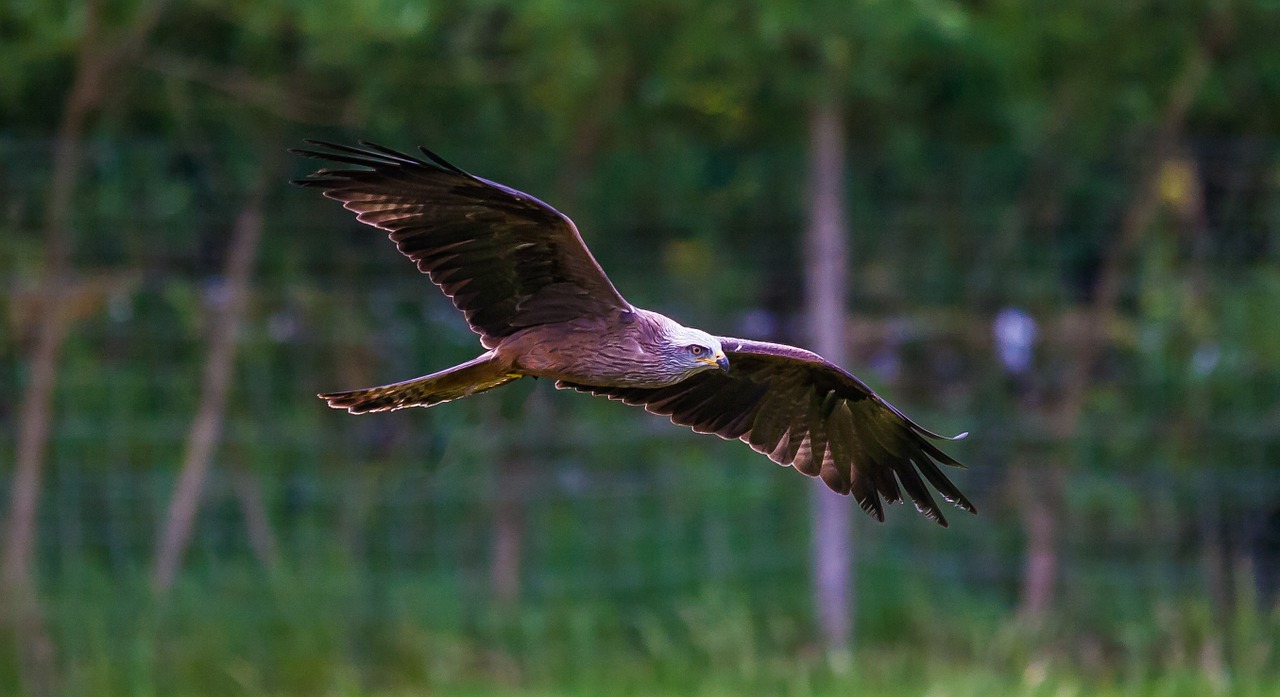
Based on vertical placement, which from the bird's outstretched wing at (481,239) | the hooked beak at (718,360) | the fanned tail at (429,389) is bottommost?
the fanned tail at (429,389)

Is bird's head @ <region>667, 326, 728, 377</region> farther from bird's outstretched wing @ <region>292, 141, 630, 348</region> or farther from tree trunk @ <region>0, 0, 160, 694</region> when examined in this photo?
tree trunk @ <region>0, 0, 160, 694</region>

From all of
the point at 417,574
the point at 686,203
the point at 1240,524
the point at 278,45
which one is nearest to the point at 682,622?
the point at 417,574

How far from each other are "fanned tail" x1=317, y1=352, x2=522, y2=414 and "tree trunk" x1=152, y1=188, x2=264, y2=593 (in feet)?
11.1

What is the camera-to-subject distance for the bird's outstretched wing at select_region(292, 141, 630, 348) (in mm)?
4348

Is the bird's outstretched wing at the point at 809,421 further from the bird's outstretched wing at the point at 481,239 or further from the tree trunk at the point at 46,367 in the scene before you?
the tree trunk at the point at 46,367

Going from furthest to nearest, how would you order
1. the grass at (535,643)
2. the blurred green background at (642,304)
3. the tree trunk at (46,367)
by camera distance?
the blurred green background at (642,304) → the tree trunk at (46,367) → the grass at (535,643)

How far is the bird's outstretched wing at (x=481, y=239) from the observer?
4348mm

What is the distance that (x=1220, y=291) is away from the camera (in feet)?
25.2

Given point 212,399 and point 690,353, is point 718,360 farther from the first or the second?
point 212,399

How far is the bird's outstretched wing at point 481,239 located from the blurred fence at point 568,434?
312 centimetres

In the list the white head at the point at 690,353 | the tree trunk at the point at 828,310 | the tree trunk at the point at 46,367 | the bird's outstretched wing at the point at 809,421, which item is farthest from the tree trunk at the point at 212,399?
the white head at the point at 690,353

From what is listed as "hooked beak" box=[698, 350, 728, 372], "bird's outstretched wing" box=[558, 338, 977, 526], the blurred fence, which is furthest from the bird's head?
the blurred fence

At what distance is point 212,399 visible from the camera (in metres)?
7.73

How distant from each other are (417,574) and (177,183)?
197cm
